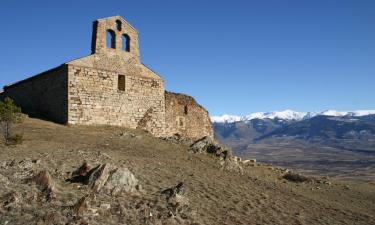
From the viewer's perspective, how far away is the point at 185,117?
1667 inches

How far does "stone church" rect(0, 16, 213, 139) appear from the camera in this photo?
107 ft

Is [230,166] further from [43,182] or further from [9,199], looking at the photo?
[9,199]

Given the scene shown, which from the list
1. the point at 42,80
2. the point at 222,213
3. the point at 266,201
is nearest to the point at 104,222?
the point at 222,213

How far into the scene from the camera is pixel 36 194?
14.1 metres

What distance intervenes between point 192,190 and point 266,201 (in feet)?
10.9

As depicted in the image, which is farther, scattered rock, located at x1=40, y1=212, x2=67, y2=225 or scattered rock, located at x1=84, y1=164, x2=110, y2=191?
scattered rock, located at x1=84, y1=164, x2=110, y2=191

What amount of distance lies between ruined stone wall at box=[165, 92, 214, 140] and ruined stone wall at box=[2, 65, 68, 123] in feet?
34.2

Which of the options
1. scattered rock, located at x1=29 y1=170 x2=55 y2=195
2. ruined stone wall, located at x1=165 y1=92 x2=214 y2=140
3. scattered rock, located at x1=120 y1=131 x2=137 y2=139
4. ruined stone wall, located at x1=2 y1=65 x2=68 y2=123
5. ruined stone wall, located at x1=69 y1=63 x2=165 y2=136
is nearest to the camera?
scattered rock, located at x1=29 y1=170 x2=55 y2=195

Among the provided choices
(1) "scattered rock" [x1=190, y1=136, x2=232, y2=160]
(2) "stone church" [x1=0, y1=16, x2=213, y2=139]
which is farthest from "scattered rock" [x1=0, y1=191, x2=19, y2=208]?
(2) "stone church" [x1=0, y1=16, x2=213, y2=139]

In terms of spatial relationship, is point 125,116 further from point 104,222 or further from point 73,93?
point 104,222

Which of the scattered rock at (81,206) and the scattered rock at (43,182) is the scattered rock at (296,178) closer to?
the scattered rock at (43,182)

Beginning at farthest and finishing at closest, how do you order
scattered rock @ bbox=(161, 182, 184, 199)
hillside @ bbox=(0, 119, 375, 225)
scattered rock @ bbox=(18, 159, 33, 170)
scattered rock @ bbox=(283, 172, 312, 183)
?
1. scattered rock @ bbox=(283, 172, 312, 183)
2. scattered rock @ bbox=(18, 159, 33, 170)
3. scattered rock @ bbox=(161, 182, 184, 199)
4. hillside @ bbox=(0, 119, 375, 225)

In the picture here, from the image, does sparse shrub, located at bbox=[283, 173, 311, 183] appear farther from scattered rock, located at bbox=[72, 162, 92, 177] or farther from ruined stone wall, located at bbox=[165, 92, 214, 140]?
scattered rock, located at bbox=[72, 162, 92, 177]

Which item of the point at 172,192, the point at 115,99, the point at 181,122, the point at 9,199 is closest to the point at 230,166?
the point at 172,192
